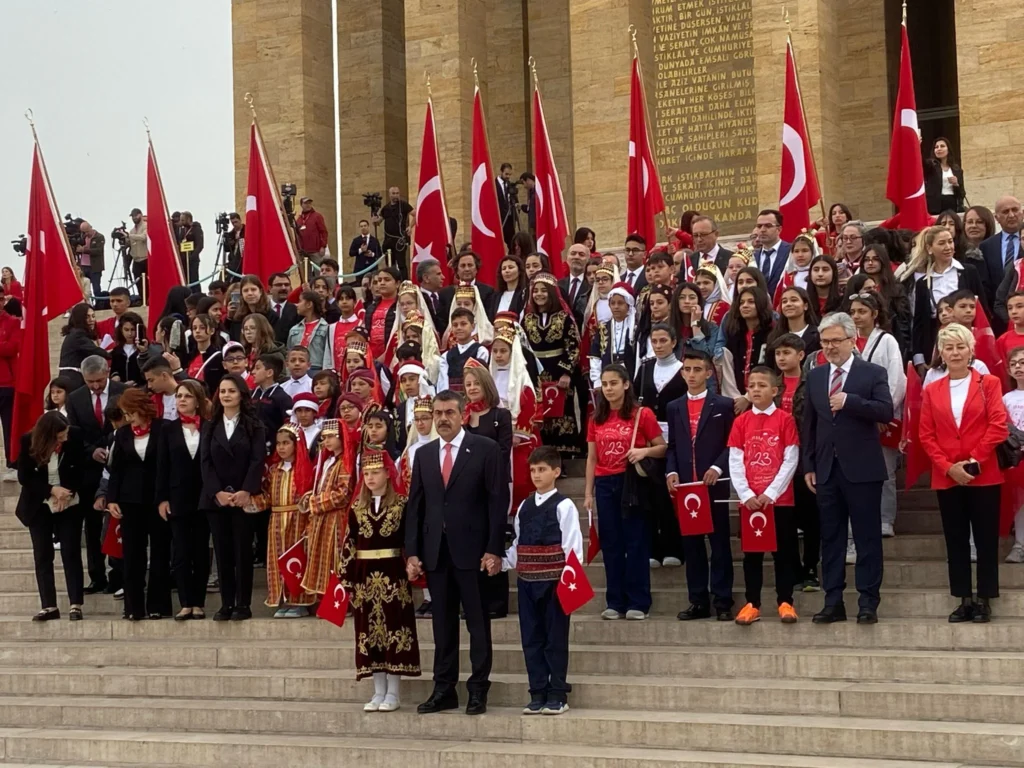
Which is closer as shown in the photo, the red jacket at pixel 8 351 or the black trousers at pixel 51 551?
the black trousers at pixel 51 551

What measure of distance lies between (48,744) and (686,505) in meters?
4.75

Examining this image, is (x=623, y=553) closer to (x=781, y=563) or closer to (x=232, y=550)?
(x=781, y=563)

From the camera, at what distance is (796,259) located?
1341 centimetres

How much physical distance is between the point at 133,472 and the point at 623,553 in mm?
4205

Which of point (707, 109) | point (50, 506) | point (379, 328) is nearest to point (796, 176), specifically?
point (379, 328)

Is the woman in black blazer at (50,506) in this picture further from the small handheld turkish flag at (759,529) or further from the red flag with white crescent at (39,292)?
the small handheld turkish flag at (759,529)

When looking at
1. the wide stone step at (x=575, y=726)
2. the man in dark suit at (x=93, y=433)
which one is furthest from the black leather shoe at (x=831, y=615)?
the man in dark suit at (x=93, y=433)

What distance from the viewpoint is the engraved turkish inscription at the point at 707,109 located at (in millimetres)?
22375

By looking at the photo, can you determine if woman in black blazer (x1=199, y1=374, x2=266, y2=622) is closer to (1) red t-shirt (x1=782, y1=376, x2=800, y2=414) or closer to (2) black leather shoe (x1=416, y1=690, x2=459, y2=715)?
(2) black leather shoe (x1=416, y1=690, x2=459, y2=715)

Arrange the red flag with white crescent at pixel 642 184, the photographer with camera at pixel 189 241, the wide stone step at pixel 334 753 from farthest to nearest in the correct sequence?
the photographer with camera at pixel 189 241 → the red flag with white crescent at pixel 642 184 → the wide stone step at pixel 334 753

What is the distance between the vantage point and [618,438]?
11547mm

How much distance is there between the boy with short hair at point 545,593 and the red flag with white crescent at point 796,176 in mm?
7087

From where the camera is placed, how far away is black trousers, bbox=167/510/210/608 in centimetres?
1283

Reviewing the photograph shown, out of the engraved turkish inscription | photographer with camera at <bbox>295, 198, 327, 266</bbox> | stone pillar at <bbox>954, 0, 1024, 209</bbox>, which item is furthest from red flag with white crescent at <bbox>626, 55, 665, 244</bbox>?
photographer with camera at <bbox>295, 198, 327, 266</bbox>
